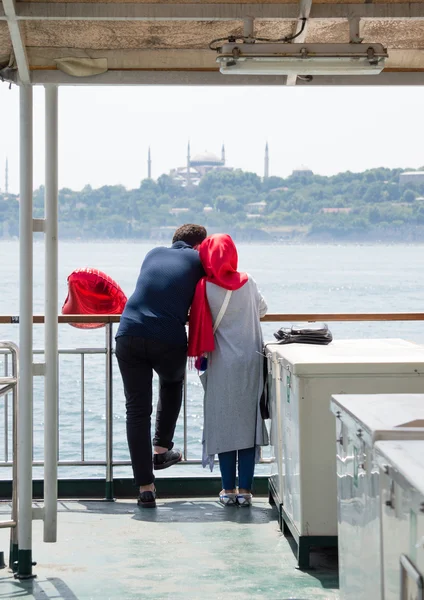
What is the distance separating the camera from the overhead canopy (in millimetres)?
3996

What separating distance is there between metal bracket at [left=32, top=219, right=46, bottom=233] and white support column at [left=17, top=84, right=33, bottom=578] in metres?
0.05

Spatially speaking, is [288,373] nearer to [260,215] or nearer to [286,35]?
[286,35]

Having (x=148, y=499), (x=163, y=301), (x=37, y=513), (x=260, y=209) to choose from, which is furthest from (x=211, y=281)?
(x=260, y=209)

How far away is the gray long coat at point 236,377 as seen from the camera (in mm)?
5680

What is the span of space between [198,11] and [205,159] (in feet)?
193

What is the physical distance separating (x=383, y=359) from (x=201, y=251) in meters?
1.67

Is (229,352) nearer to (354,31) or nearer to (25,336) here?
(25,336)

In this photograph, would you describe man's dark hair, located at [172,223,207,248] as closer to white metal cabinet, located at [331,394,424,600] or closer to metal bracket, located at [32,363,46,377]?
metal bracket, located at [32,363,46,377]

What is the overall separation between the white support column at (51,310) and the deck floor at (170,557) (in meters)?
0.32

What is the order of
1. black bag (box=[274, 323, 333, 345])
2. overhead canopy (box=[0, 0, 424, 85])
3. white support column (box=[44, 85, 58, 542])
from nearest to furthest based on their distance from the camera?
overhead canopy (box=[0, 0, 424, 85]), white support column (box=[44, 85, 58, 542]), black bag (box=[274, 323, 333, 345])

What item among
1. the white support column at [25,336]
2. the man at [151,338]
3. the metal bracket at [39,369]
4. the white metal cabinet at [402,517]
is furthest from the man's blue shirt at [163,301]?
the white metal cabinet at [402,517]

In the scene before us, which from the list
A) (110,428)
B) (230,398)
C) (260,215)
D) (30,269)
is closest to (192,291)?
(230,398)

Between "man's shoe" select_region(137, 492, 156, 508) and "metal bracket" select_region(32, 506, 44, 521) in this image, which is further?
"man's shoe" select_region(137, 492, 156, 508)

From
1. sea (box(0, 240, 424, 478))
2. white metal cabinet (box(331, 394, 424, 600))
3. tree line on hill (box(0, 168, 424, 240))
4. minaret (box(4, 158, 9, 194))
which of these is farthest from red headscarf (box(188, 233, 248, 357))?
minaret (box(4, 158, 9, 194))
